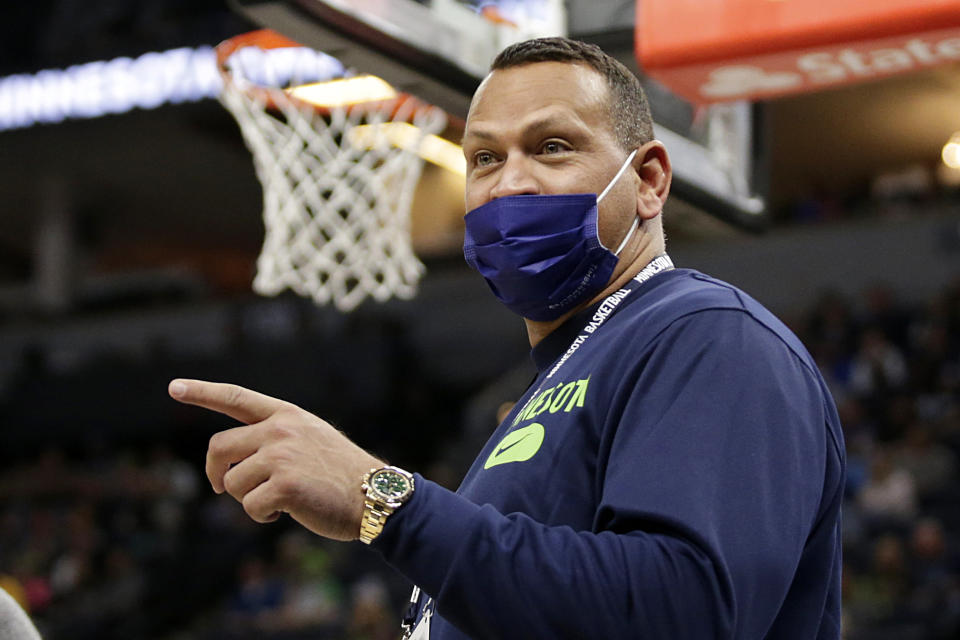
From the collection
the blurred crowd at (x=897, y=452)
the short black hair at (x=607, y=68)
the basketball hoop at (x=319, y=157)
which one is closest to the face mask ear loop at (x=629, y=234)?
the short black hair at (x=607, y=68)

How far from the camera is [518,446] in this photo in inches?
62.8

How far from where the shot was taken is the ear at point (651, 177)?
6.03ft

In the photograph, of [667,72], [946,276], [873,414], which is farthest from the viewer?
[946,276]

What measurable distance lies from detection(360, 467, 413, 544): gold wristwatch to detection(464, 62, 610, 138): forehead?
0.61 meters

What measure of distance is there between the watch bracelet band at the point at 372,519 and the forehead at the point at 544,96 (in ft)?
2.11

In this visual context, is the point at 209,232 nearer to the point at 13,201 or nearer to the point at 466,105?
the point at 13,201

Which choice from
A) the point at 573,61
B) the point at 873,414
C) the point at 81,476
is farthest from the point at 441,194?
the point at 573,61

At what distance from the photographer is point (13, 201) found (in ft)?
57.4

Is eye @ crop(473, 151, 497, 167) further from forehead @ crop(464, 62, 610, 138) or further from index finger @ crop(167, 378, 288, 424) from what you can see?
index finger @ crop(167, 378, 288, 424)

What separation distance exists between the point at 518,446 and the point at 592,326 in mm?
259

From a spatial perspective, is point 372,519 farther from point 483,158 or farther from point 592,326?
point 483,158

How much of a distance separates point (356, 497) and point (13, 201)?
1755 cm

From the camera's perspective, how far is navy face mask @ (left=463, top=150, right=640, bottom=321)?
1.73 m

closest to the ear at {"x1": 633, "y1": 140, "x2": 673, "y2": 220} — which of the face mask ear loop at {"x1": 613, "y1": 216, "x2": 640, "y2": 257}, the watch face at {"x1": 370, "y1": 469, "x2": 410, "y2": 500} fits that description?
the face mask ear loop at {"x1": 613, "y1": 216, "x2": 640, "y2": 257}
